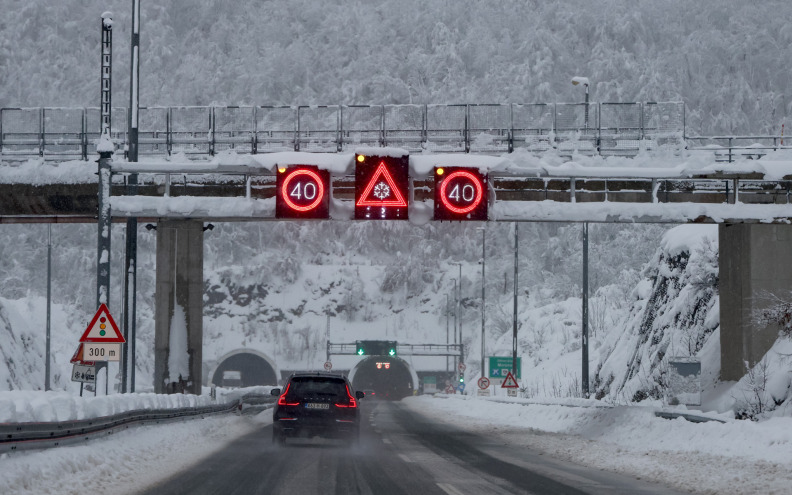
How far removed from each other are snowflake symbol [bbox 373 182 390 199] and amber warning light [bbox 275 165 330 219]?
1.10 m

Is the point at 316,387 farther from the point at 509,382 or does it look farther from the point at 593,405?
the point at 509,382

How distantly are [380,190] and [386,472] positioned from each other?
10043mm

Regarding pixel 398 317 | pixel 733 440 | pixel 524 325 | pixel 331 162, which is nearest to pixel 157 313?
pixel 331 162

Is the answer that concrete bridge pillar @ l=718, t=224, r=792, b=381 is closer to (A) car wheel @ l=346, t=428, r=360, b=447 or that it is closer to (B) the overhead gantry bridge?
(B) the overhead gantry bridge

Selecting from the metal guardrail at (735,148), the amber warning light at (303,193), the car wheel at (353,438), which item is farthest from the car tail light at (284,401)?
the metal guardrail at (735,148)

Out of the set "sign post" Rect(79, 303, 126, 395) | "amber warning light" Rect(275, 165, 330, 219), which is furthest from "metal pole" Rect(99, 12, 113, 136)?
"sign post" Rect(79, 303, 126, 395)

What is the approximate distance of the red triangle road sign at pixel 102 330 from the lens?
22.9 meters

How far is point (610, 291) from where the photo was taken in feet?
319

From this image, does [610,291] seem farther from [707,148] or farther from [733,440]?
[733,440]

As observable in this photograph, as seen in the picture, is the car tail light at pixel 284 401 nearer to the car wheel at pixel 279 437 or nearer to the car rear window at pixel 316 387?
the car rear window at pixel 316 387

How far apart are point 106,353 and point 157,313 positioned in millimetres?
15597

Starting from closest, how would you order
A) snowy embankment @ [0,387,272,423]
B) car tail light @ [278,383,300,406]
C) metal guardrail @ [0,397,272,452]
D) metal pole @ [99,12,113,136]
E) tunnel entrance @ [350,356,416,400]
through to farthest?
metal guardrail @ [0,397,272,452], snowy embankment @ [0,387,272,423], car tail light @ [278,383,300,406], metal pole @ [99,12,113,136], tunnel entrance @ [350,356,416,400]

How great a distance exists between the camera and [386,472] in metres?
17.6

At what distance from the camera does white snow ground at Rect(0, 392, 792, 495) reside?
14836 millimetres
